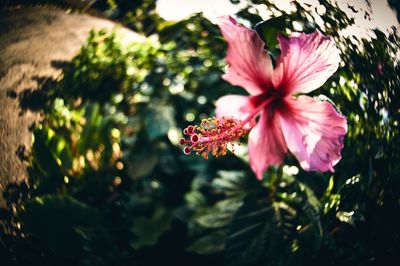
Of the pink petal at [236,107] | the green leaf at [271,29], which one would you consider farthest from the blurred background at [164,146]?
the pink petal at [236,107]

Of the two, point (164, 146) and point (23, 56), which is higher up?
point (23, 56)

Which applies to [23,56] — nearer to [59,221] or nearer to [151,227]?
[59,221]

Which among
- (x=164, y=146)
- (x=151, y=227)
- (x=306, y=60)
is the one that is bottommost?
(x=151, y=227)

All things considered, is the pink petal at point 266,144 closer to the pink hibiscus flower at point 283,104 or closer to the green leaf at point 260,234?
the pink hibiscus flower at point 283,104

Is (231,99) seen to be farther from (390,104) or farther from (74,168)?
(74,168)

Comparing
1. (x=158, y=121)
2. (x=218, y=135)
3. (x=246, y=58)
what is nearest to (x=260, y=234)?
(x=218, y=135)

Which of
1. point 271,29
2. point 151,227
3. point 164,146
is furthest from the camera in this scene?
point 164,146
